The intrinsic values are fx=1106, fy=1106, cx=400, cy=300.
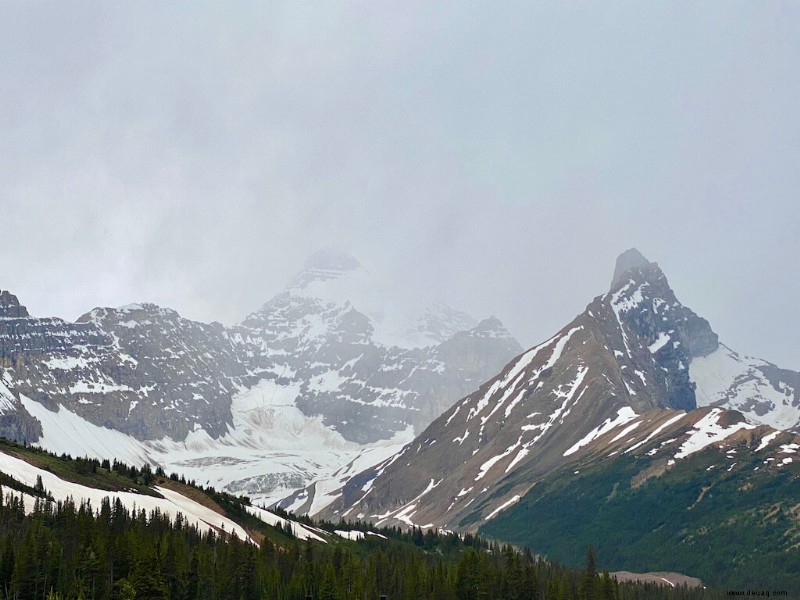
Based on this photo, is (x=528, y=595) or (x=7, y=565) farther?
(x=528, y=595)

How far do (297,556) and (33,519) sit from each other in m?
47.7

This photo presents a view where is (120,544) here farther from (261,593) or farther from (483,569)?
(483,569)

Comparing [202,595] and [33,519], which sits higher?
[33,519]

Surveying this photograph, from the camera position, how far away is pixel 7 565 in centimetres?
14712

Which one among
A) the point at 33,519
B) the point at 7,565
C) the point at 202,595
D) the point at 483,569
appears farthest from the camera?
the point at 483,569

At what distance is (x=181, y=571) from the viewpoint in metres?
160

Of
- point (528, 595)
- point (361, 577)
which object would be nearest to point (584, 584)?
point (528, 595)

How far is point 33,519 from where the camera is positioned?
174250 millimetres

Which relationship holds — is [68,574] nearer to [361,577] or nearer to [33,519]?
[33,519]

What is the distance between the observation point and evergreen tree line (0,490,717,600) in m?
148

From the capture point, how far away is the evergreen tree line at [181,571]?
148 meters

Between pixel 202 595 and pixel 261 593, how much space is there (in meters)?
10.8

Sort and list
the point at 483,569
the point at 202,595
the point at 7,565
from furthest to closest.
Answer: the point at 483,569 < the point at 202,595 < the point at 7,565

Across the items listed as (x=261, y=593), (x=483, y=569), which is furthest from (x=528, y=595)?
(x=261, y=593)
